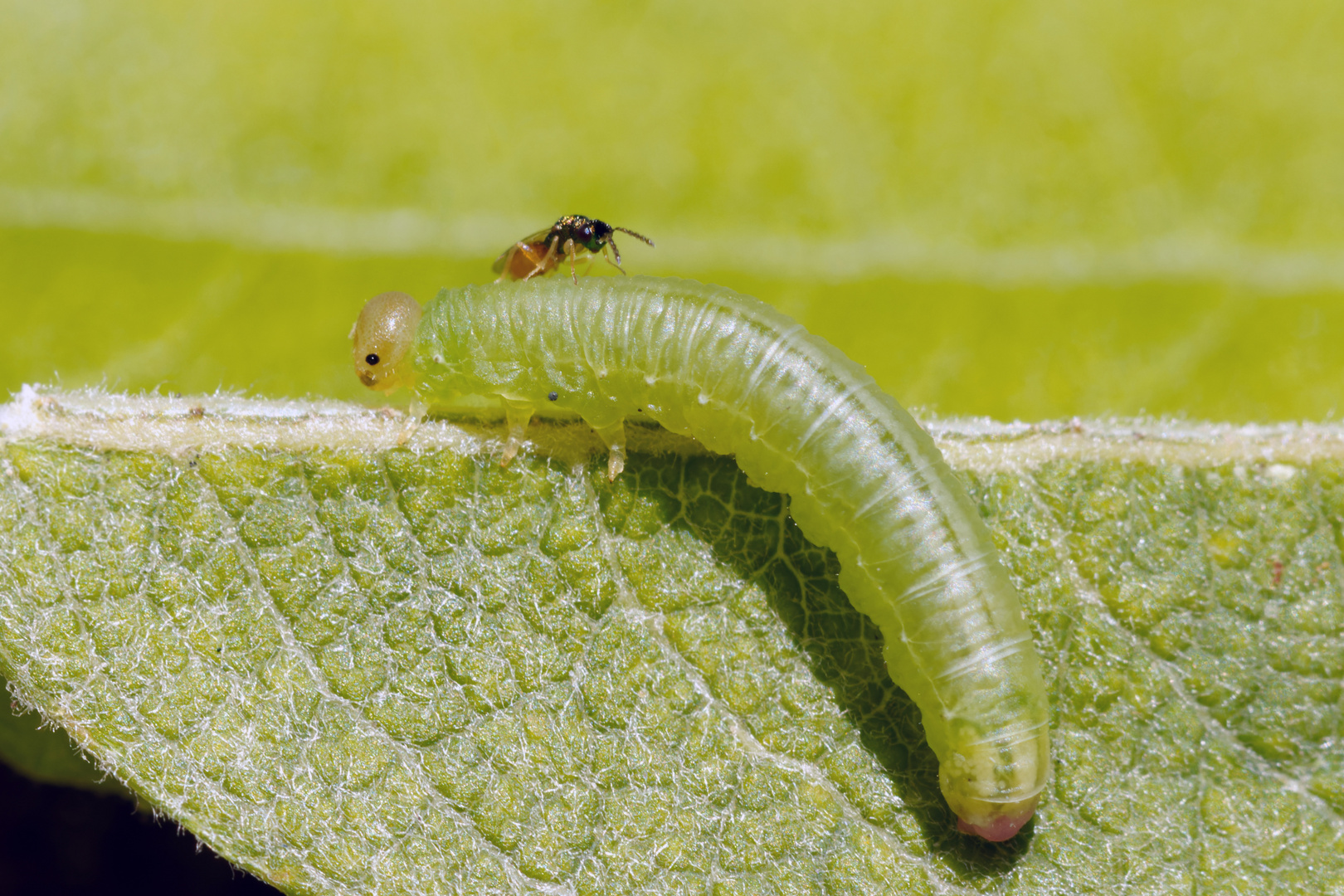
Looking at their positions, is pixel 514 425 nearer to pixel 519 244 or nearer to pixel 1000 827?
pixel 519 244

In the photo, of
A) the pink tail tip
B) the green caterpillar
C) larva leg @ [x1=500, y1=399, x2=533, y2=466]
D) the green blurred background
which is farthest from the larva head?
the pink tail tip

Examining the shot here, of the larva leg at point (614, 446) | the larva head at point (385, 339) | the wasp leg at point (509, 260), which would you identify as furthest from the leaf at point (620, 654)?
the wasp leg at point (509, 260)

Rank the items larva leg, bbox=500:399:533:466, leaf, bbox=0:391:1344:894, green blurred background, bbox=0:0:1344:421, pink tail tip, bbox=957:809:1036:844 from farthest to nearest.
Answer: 1. green blurred background, bbox=0:0:1344:421
2. larva leg, bbox=500:399:533:466
3. pink tail tip, bbox=957:809:1036:844
4. leaf, bbox=0:391:1344:894

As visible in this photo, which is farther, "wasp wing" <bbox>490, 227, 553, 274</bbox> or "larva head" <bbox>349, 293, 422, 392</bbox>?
"wasp wing" <bbox>490, 227, 553, 274</bbox>

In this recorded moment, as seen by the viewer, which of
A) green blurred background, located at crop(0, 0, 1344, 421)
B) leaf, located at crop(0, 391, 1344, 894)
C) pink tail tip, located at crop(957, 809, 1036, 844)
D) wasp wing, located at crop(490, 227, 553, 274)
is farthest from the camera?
green blurred background, located at crop(0, 0, 1344, 421)

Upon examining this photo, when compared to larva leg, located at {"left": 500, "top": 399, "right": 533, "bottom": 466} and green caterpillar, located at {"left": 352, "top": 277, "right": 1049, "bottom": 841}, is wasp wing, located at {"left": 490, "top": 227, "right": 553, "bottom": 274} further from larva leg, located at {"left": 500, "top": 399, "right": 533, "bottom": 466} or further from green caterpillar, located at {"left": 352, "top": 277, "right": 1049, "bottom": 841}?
larva leg, located at {"left": 500, "top": 399, "right": 533, "bottom": 466}

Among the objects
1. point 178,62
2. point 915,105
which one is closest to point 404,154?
point 178,62

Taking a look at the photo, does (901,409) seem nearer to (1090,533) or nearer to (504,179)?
(1090,533)

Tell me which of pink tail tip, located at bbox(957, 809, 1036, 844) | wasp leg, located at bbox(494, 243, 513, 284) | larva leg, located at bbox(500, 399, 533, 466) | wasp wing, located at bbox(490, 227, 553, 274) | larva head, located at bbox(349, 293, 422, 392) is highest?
wasp wing, located at bbox(490, 227, 553, 274)
